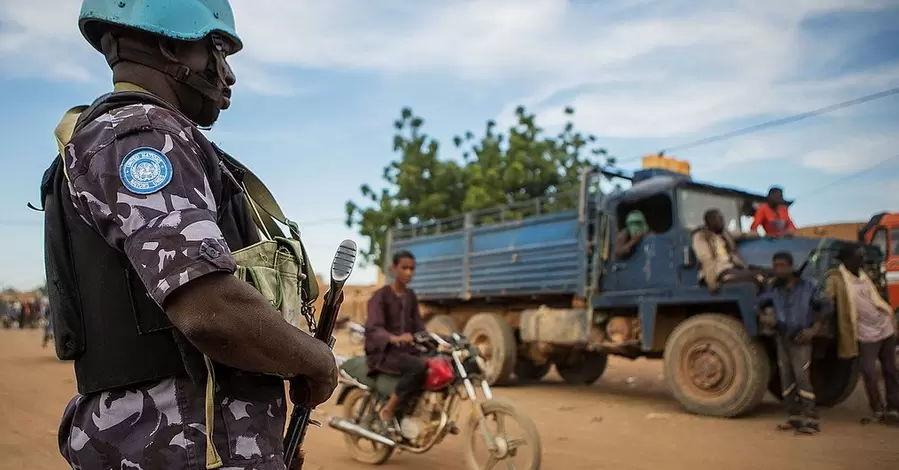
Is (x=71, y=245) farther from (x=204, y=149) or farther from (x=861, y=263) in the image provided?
(x=861, y=263)

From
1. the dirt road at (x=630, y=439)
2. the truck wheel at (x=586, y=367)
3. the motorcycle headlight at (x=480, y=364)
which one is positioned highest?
the motorcycle headlight at (x=480, y=364)

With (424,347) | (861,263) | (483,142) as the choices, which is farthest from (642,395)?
(483,142)

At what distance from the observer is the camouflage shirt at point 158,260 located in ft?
4.04

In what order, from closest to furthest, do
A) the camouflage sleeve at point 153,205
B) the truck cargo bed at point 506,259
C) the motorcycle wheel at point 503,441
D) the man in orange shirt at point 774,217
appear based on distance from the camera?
the camouflage sleeve at point 153,205, the motorcycle wheel at point 503,441, the man in orange shirt at point 774,217, the truck cargo bed at point 506,259

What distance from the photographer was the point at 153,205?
125 centimetres

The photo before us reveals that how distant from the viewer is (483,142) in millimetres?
22906

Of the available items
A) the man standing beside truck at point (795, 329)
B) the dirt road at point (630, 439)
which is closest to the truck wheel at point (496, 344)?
the dirt road at point (630, 439)

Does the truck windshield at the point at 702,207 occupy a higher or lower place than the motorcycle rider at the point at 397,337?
higher

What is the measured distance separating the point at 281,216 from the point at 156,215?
1.44 ft

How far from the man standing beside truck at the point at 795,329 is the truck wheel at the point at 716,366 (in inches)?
11.1

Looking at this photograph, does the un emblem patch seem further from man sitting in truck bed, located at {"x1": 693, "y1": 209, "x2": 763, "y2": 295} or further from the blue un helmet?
A: man sitting in truck bed, located at {"x1": 693, "y1": 209, "x2": 763, "y2": 295}

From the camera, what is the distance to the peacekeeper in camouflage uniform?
1232 millimetres

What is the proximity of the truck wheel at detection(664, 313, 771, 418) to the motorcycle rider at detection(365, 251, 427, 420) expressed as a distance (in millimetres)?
3443

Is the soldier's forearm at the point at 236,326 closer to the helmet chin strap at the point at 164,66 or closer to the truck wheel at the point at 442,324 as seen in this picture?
the helmet chin strap at the point at 164,66
